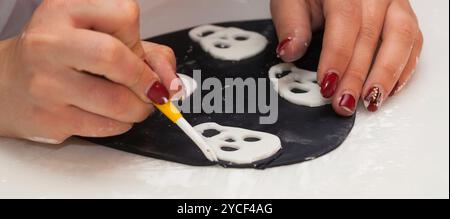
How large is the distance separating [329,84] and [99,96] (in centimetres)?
29

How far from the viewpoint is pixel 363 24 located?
31.4 inches

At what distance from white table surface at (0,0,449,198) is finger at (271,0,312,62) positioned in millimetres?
130

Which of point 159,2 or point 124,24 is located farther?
point 159,2

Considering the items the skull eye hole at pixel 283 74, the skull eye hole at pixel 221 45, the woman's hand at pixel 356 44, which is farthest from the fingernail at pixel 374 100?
the skull eye hole at pixel 221 45

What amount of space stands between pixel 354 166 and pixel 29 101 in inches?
14.1

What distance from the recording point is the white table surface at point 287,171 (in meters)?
0.62

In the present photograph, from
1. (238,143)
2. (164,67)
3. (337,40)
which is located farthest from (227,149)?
(337,40)

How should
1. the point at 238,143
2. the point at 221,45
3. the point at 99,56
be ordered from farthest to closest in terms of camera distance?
the point at 221,45 < the point at 238,143 < the point at 99,56

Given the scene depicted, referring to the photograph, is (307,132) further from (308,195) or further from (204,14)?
(204,14)

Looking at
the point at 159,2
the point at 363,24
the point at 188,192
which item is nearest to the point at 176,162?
the point at 188,192

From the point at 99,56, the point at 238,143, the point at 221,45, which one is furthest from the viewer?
the point at 221,45

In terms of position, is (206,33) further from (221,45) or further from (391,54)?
(391,54)

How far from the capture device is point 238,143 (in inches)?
26.4

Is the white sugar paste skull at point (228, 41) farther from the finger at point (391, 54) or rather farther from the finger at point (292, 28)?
the finger at point (391, 54)
